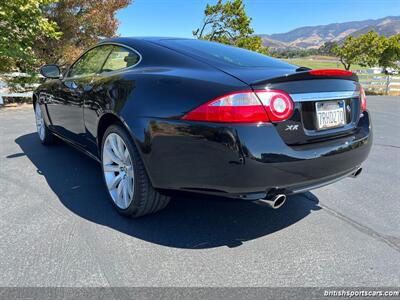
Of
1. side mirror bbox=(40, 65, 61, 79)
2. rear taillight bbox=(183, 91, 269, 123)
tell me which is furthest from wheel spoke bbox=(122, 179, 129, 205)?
side mirror bbox=(40, 65, 61, 79)

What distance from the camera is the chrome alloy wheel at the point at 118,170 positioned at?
2650 millimetres

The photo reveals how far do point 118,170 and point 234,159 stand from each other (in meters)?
1.24

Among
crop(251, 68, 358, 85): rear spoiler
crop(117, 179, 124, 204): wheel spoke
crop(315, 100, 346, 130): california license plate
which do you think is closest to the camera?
crop(251, 68, 358, 85): rear spoiler

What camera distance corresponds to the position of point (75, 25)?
38.0 ft

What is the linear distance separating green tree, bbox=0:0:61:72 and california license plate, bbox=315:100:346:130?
8440mm

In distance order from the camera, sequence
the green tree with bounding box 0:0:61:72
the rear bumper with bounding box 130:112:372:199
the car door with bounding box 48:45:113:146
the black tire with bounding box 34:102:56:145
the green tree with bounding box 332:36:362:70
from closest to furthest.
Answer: the rear bumper with bounding box 130:112:372:199, the car door with bounding box 48:45:113:146, the black tire with bounding box 34:102:56:145, the green tree with bounding box 0:0:61:72, the green tree with bounding box 332:36:362:70

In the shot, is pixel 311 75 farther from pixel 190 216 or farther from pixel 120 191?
pixel 120 191

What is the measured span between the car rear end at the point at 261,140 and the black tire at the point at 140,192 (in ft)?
0.58

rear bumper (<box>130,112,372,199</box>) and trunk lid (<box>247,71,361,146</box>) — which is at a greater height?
trunk lid (<box>247,71,361,146</box>)

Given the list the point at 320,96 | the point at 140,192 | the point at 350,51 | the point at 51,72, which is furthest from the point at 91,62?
the point at 350,51

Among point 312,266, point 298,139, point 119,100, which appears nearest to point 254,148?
point 298,139

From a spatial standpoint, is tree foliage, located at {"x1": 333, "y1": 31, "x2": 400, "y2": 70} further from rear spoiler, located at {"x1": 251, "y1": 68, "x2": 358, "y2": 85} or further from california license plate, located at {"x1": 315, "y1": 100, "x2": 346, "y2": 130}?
california license plate, located at {"x1": 315, "y1": 100, "x2": 346, "y2": 130}

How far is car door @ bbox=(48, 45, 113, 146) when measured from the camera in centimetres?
334

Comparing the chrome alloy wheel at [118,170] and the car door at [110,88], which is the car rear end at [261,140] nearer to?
the chrome alloy wheel at [118,170]
